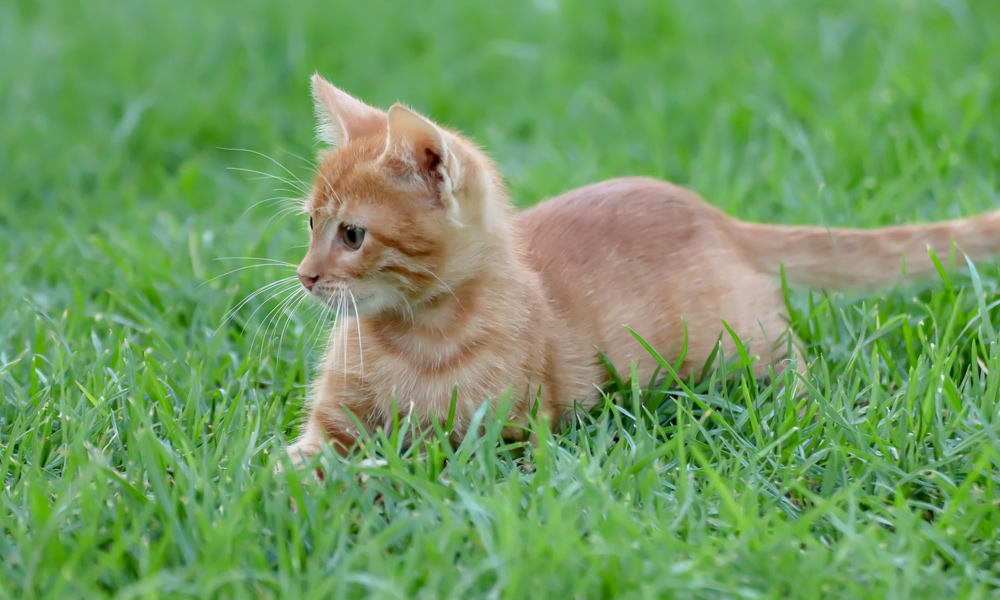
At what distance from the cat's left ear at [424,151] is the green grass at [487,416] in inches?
22.7

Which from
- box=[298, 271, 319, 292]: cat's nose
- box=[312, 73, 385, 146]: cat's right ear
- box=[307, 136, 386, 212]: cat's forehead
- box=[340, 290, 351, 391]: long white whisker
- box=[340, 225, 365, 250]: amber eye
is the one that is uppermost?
box=[312, 73, 385, 146]: cat's right ear

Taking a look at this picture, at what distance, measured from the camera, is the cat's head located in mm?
2424

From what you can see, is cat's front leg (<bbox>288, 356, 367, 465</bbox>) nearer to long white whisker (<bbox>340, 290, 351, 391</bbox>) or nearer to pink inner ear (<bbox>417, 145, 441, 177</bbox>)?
long white whisker (<bbox>340, 290, 351, 391</bbox>)

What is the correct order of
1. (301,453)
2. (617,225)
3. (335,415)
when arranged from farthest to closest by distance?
(617,225), (335,415), (301,453)

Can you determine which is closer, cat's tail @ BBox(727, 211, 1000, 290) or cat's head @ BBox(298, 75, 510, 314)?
cat's head @ BBox(298, 75, 510, 314)

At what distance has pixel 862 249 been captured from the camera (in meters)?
3.04

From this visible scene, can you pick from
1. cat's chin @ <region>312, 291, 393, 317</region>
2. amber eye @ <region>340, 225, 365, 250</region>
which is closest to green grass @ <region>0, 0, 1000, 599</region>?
cat's chin @ <region>312, 291, 393, 317</region>

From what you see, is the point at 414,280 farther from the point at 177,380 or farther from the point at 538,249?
the point at 177,380

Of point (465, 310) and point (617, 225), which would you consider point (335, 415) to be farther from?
point (617, 225)

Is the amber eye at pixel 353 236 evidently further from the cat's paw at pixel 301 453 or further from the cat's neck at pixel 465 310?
the cat's paw at pixel 301 453

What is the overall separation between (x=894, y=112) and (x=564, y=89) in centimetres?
160

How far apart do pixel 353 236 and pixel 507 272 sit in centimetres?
41

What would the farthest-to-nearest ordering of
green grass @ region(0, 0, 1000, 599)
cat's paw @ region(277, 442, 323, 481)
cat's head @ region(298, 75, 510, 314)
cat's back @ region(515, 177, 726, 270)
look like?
cat's back @ region(515, 177, 726, 270), cat's head @ region(298, 75, 510, 314), cat's paw @ region(277, 442, 323, 481), green grass @ region(0, 0, 1000, 599)

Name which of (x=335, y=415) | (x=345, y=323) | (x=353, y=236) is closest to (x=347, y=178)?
(x=353, y=236)
